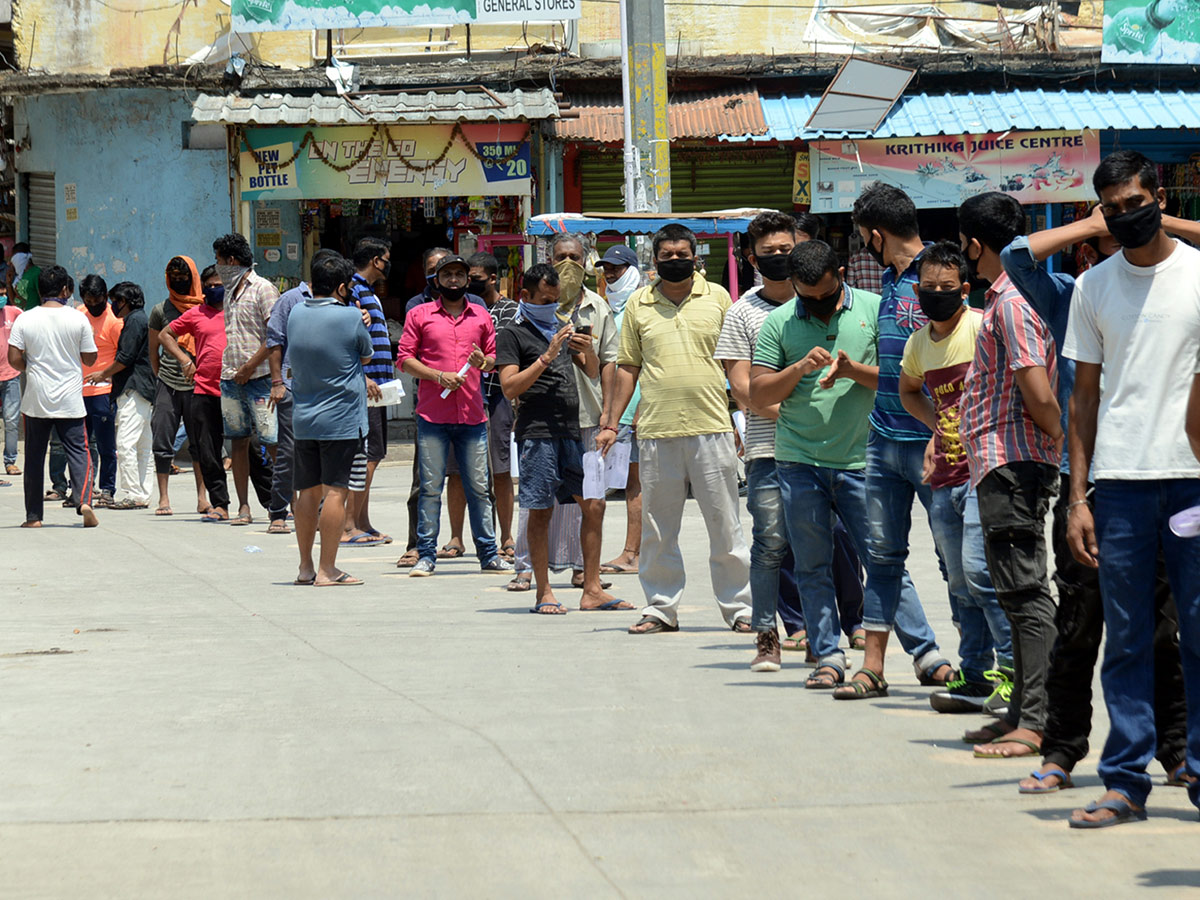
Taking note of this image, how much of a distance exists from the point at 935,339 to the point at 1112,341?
1.56 m

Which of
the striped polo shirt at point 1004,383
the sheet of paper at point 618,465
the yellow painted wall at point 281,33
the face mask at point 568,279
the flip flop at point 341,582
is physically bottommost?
the flip flop at point 341,582

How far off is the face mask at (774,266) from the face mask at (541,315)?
2165 mm

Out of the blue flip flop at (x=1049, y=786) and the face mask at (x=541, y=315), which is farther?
the face mask at (x=541, y=315)

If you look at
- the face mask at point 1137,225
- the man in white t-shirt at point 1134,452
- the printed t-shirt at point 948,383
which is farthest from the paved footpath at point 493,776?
the face mask at point 1137,225

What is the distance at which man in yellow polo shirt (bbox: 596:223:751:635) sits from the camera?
26.2 feet

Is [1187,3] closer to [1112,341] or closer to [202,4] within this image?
[202,4]

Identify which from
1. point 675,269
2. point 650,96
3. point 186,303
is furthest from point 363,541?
point 650,96

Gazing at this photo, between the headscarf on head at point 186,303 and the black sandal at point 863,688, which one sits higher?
the headscarf on head at point 186,303

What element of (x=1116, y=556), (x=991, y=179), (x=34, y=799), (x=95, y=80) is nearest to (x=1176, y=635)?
(x=1116, y=556)

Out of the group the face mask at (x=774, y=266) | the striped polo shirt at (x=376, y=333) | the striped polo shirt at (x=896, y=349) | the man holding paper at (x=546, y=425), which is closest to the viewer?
the striped polo shirt at (x=896, y=349)

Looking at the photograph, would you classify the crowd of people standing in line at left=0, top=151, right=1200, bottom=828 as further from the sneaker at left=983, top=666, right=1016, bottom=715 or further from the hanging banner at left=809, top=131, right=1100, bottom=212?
the hanging banner at left=809, top=131, right=1100, bottom=212

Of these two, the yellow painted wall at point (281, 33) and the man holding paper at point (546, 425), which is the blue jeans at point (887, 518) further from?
the yellow painted wall at point (281, 33)

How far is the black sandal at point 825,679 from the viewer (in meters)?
6.71

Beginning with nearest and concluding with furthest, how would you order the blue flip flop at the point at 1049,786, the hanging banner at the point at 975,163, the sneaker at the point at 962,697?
the blue flip flop at the point at 1049,786
the sneaker at the point at 962,697
the hanging banner at the point at 975,163
